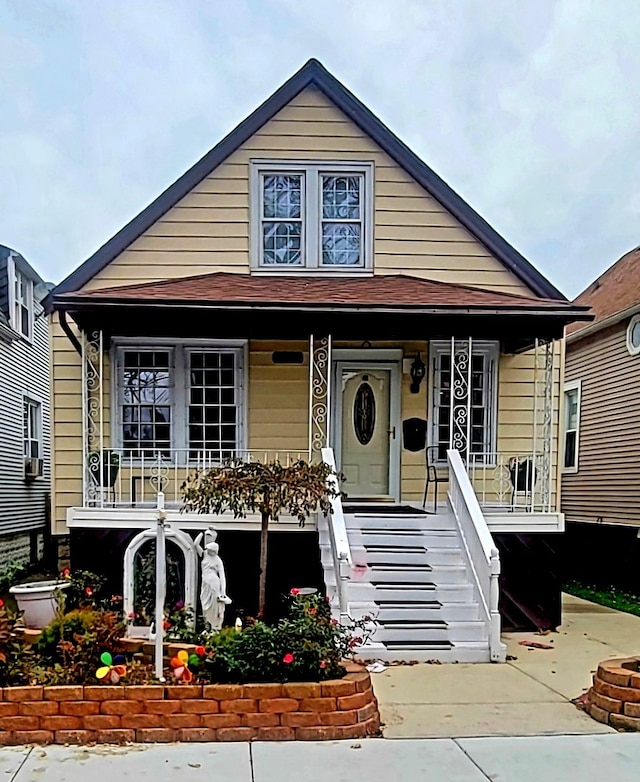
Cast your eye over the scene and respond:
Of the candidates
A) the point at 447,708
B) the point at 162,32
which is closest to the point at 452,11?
the point at 162,32

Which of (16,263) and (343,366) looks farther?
(16,263)

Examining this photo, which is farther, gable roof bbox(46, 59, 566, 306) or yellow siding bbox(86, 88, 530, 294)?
yellow siding bbox(86, 88, 530, 294)

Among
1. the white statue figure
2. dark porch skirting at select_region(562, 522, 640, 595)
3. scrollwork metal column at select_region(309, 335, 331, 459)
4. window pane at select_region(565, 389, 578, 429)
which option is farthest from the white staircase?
window pane at select_region(565, 389, 578, 429)

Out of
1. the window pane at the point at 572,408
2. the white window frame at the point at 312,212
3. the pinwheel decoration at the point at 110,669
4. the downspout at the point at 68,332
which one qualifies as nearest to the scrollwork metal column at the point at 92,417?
the downspout at the point at 68,332

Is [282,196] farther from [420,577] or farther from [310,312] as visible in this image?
[420,577]

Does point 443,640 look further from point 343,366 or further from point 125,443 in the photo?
point 125,443

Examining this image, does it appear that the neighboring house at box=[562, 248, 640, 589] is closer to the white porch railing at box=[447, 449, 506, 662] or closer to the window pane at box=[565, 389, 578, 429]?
the window pane at box=[565, 389, 578, 429]

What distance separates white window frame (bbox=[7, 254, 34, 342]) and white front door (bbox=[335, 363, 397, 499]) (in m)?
8.27

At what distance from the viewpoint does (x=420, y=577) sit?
7.59m

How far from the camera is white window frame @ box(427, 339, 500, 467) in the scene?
975 cm

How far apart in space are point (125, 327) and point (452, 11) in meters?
8.07

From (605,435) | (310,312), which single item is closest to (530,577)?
(310,312)

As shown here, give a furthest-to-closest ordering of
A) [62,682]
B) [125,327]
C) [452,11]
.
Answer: [452,11] → [125,327] → [62,682]

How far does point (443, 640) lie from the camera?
6969 mm
